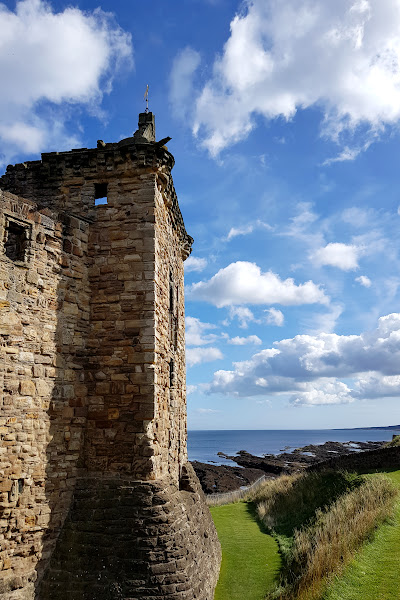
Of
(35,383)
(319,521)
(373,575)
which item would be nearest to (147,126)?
(35,383)

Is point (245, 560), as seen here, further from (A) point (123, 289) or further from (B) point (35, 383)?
(A) point (123, 289)

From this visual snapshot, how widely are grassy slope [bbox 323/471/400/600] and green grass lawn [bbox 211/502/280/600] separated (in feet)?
6.63

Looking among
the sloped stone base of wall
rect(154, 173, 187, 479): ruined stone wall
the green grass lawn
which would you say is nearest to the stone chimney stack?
rect(154, 173, 187, 479): ruined stone wall

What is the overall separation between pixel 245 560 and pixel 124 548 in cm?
562

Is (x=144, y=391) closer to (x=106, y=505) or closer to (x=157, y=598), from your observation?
(x=106, y=505)

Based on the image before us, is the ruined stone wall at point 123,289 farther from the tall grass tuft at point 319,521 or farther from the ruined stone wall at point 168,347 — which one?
the tall grass tuft at point 319,521

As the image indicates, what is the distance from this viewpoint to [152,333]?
8375mm

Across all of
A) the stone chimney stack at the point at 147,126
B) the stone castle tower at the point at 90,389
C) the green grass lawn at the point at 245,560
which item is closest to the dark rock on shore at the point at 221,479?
the green grass lawn at the point at 245,560

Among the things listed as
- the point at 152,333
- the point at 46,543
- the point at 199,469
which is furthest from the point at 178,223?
the point at 199,469

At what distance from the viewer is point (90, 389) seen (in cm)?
841

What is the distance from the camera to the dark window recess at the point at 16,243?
779 cm

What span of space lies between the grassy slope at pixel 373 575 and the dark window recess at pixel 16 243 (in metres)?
8.27

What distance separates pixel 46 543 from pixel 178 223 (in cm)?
848

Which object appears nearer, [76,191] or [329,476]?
[76,191]
